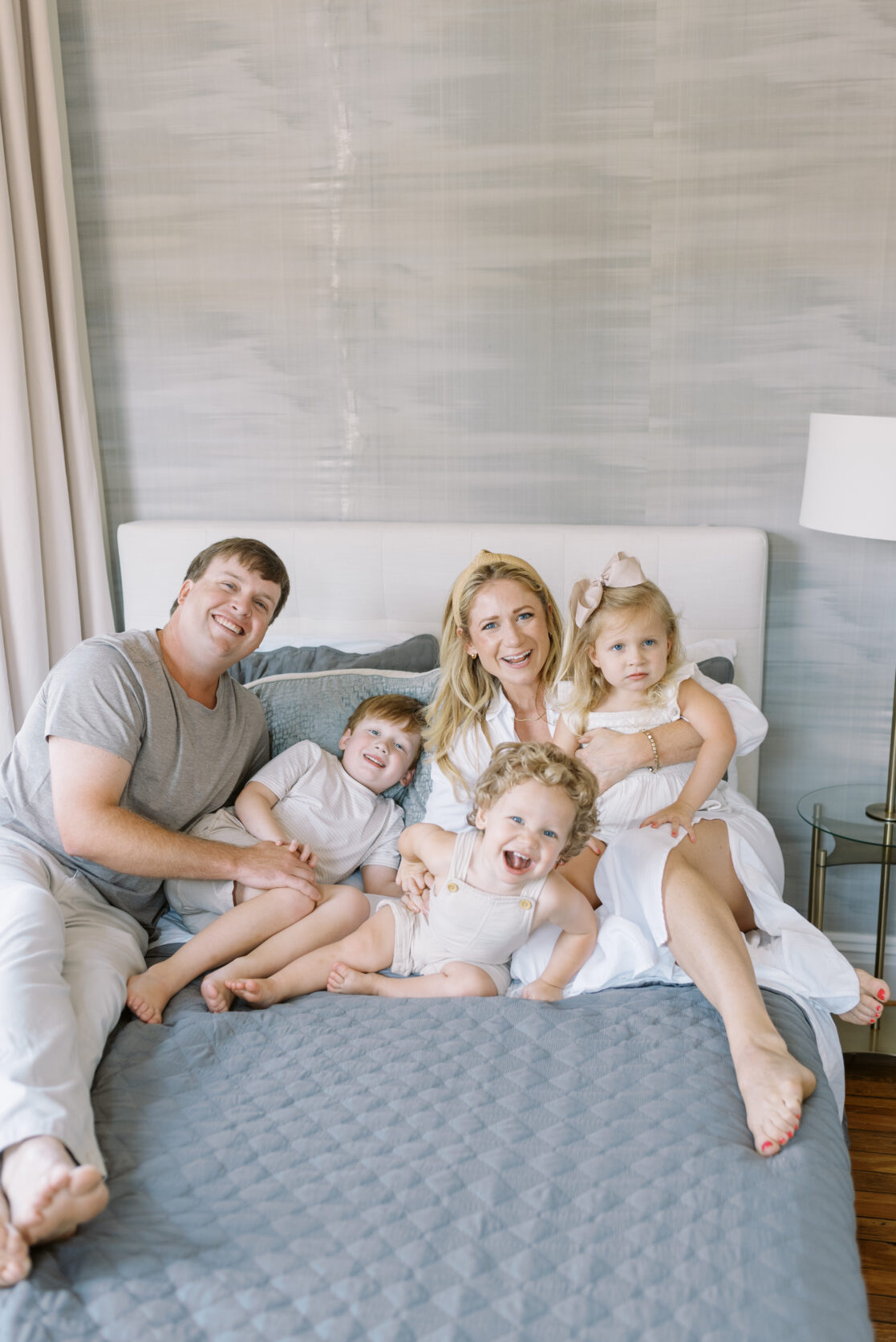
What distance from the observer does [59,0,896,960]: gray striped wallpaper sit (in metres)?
2.48

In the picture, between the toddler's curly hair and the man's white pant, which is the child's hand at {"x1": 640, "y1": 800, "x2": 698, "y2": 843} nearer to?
the toddler's curly hair

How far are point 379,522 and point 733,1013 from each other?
1.62 m

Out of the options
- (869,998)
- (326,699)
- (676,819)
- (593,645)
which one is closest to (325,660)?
(326,699)

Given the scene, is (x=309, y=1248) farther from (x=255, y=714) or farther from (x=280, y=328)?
(x=280, y=328)

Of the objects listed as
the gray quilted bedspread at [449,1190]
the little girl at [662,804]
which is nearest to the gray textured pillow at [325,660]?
the little girl at [662,804]

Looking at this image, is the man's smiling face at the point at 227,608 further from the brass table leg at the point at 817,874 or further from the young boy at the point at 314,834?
the brass table leg at the point at 817,874

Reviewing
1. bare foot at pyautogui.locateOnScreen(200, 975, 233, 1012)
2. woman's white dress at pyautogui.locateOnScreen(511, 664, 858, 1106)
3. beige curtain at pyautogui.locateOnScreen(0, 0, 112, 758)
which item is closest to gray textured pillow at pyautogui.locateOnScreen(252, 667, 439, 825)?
woman's white dress at pyautogui.locateOnScreen(511, 664, 858, 1106)

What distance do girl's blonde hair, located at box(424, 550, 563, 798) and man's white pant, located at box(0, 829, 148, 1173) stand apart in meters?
0.66

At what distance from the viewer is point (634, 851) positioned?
1.84m

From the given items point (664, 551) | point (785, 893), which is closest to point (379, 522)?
point (664, 551)

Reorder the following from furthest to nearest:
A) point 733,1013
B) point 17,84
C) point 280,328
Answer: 1. point 280,328
2. point 17,84
3. point 733,1013

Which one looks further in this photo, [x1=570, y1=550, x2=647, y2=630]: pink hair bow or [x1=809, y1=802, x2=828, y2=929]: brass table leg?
[x1=809, y1=802, x2=828, y2=929]: brass table leg

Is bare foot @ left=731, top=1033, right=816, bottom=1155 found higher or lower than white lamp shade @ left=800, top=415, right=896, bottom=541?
lower

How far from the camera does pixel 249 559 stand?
2000mm
